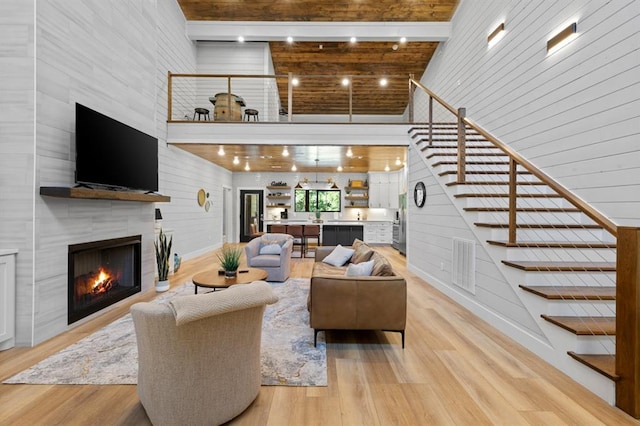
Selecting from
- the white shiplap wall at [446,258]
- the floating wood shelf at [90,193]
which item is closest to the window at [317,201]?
the white shiplap wall at [446,258]

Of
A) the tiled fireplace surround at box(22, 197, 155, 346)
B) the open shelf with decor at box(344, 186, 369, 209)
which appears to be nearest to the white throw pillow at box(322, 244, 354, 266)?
the tiled fireplace surround at box(22, 197, 155, 346)

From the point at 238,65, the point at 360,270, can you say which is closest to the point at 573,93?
the point at 360,270

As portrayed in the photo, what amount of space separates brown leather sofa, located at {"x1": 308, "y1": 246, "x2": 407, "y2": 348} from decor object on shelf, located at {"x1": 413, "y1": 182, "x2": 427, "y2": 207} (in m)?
3.21

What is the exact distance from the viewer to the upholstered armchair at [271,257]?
17.1 ft

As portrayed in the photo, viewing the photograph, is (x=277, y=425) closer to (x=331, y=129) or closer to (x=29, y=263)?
(x=29, y=263)

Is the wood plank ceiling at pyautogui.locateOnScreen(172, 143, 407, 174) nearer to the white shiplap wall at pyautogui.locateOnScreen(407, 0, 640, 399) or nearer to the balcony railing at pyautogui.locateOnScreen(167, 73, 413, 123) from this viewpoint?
the balcony railing at pyautogui.locateOnScreen(167, 73, 413, 123)

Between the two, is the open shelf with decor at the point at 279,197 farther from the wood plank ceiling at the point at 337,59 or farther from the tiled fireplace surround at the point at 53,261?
the tiled fireplace surround at the point at 53,261

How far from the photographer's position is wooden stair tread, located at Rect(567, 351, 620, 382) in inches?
80.6

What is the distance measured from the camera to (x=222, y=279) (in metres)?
3.80

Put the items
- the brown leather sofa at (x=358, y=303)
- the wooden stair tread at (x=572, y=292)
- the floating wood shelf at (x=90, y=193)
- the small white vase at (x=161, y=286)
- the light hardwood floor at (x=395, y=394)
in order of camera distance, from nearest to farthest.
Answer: the light hardwood floor at (x=395, y=394)
the wooden stair tread at (x=572, y=292)
the brown leather sofa at (x=358, y=303)
the floating wood shelf at (x=90, y=193)
the small white vase at (x=161, y=286)

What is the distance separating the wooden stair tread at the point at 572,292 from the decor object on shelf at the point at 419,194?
2909 mm

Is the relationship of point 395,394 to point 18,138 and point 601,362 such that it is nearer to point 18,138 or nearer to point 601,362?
point 601,362

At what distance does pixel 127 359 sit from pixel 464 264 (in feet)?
13.0

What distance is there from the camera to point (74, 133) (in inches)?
128
